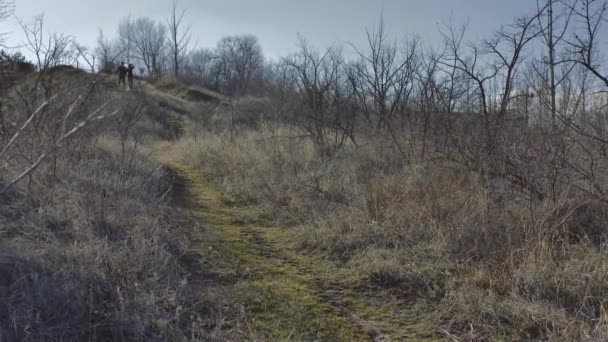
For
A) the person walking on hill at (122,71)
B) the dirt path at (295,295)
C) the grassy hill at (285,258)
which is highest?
the person walking on hill at (122,71)

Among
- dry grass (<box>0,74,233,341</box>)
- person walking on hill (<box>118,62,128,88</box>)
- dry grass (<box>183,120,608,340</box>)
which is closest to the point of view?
dry grass (<box>0,74,233,341</box>)

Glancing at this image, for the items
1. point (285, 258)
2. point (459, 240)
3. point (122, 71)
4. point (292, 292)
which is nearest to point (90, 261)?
point (292, 292)

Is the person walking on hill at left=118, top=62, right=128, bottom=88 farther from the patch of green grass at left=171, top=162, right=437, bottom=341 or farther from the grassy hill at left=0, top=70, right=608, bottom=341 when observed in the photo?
the patch of green grass at left=171, top=162, right=437, bottom=341

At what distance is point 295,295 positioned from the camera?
3434 mm

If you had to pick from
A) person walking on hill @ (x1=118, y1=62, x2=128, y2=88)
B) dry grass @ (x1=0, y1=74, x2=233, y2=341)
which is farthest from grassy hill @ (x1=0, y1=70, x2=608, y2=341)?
person walking on hill @ (x1=118, y1=62, x2=128, y2=88)

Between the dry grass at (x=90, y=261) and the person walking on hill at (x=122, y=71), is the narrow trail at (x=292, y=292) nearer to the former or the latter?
the dry grass at (x=90, y=261)

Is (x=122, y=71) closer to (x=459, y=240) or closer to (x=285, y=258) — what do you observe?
(x=285, y=258)

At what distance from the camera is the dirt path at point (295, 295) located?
2912 millimetres

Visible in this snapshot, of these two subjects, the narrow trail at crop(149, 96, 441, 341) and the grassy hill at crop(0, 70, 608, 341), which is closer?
the grassy hill at crop(0, 70, 608, 341)

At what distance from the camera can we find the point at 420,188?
500cm

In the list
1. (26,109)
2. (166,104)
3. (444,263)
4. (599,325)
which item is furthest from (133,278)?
(166,104)

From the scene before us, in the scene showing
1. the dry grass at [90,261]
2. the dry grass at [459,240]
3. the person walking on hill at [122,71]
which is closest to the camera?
the dry grass at [90,261]

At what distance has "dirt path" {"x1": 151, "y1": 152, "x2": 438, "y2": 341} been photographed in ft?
9.55

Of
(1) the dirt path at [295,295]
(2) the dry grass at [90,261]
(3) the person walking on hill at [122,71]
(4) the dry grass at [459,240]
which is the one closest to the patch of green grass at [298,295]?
(1) the dirt path at [295,295]
